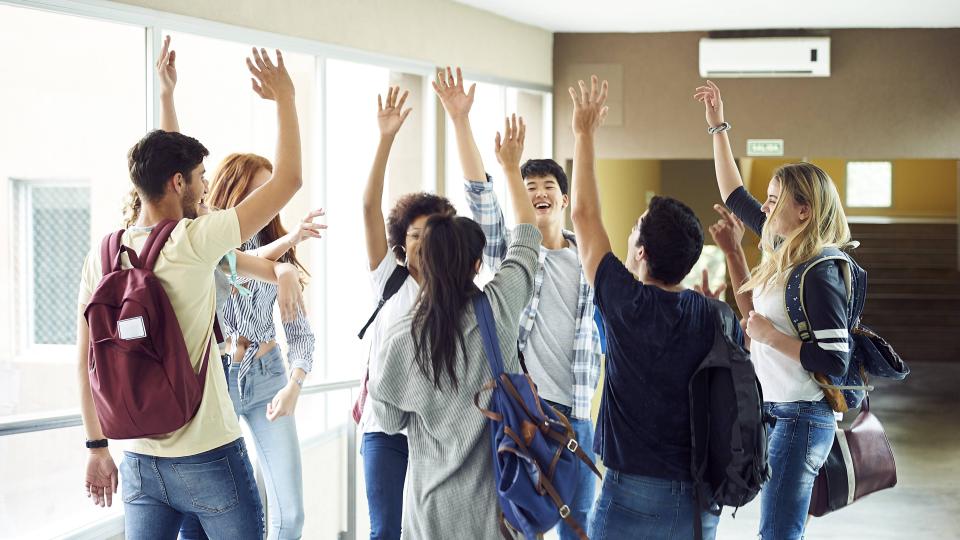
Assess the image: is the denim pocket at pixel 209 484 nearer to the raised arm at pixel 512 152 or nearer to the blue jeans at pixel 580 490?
the raised arm at pixel 512 152

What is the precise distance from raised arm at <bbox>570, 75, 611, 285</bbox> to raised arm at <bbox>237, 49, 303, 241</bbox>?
69cm

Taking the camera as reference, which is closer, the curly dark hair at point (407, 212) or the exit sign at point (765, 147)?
the curly dark hair at point (407, 212)

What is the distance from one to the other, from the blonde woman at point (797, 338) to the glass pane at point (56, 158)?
2.26 meters

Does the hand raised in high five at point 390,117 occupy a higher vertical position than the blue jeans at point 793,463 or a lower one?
higher

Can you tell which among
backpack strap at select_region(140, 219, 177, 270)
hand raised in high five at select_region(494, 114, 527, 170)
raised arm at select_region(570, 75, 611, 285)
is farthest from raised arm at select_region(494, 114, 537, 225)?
backpack strap at select_region(140, 219, 177, 270)

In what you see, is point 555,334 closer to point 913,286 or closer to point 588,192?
point 588,192

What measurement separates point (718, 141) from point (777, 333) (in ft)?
3.06

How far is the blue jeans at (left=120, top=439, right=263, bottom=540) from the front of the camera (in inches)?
80.7

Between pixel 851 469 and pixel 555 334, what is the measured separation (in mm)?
1028

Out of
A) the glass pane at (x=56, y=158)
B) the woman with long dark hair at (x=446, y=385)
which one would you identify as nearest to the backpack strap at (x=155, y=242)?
the woman with long dark hair at (x=446, y=385)

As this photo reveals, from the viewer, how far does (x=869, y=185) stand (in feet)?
51.0

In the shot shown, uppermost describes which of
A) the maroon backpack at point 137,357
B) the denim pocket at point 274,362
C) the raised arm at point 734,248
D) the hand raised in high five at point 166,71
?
the hand raised in high five at point 166,71

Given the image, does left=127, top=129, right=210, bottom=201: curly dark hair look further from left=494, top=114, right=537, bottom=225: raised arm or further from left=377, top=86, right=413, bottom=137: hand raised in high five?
left=494, top=114, right=537, bottom=225: raised arm

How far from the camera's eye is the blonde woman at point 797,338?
2492mm
